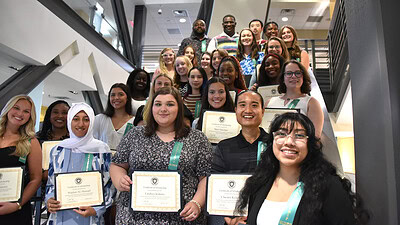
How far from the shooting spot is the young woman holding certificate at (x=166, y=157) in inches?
80.3

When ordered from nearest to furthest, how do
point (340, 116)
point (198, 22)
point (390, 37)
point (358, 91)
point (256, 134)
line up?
point (390, 37) → point (358, 91) → point (256, 134) → point (198, 22) → point (340, 116)

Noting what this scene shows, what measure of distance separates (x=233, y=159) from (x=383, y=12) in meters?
1.18

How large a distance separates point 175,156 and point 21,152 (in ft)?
4.45

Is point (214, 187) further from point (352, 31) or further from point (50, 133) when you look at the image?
point (50, 133)

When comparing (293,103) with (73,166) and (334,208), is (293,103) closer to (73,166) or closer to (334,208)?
(334,208)

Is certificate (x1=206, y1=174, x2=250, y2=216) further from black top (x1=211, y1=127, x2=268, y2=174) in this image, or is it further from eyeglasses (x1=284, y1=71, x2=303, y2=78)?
eyeglasses (x1=284, y1=71, x2=303, y2=78)

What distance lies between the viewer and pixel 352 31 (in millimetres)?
1886

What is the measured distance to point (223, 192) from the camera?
186cm

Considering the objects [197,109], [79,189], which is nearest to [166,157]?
[79,189]

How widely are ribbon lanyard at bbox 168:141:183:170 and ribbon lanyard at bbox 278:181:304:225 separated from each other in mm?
791

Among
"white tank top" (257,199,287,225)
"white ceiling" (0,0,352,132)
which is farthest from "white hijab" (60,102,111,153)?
"white ceiling" (0,0,352,132)

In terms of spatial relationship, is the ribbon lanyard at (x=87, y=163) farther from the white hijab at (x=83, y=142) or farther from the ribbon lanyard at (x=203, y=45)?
the ribbon lanyard at (x=203, y=45)

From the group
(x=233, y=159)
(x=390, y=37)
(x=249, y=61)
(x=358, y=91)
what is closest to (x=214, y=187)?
(x=233, y=159)

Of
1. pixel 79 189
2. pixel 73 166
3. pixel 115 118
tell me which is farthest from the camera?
pixel 115 118
